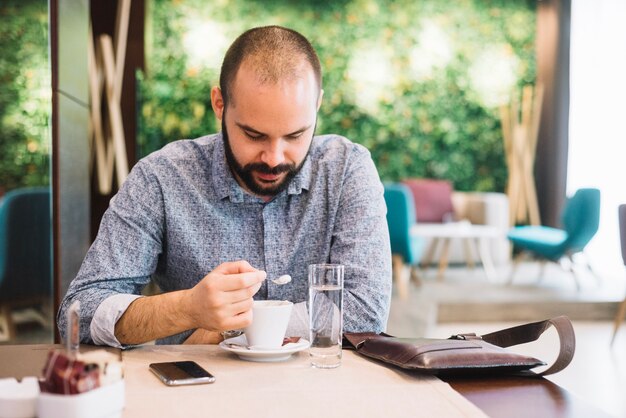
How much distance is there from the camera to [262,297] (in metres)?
1.64

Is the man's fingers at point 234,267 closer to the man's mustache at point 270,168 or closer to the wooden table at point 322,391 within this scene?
the wooden table at point 322,391

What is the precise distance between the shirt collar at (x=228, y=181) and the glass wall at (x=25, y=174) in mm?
978

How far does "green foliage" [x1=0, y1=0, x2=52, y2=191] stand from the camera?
2320 millimetres

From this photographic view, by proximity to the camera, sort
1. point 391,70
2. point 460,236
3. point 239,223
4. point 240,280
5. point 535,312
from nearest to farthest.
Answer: point 240,280 → point 239,223 → point 535,312 → point 460,236 → point 391,70

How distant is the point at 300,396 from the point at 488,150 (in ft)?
26.2

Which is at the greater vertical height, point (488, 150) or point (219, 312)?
point (488, 150)

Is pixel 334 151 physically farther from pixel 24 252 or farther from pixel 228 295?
pixel 24 252

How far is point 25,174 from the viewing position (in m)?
2.50

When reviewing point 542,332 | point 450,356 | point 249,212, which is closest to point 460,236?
point 249,212

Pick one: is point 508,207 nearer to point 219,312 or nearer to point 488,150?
point 488,150

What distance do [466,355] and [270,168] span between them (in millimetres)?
627

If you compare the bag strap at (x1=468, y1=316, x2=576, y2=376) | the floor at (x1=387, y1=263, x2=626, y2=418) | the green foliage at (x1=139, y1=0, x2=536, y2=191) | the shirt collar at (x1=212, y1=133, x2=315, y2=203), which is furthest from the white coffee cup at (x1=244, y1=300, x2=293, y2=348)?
the green foliage at (x1=139, y1=0, x2=536, y2=191)

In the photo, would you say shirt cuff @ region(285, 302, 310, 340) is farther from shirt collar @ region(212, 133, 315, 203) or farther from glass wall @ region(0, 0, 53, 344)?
glass wall @ region(0, 0, 53, 344)

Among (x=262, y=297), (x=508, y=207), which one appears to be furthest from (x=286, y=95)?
(x=508, y=207)
